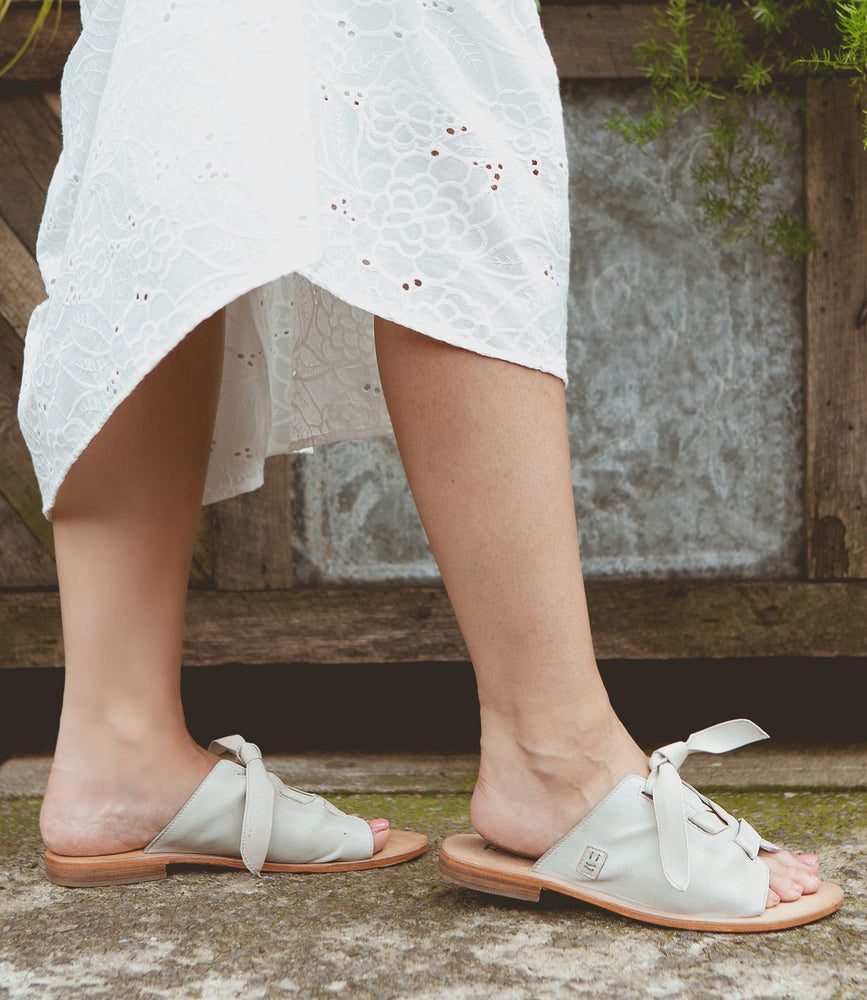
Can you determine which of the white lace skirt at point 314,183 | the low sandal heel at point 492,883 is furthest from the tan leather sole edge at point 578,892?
the white lace skirt at point 314,183

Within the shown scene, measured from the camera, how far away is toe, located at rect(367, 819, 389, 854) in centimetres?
98

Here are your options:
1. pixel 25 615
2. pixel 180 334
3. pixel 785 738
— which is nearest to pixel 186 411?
pixel 180 334

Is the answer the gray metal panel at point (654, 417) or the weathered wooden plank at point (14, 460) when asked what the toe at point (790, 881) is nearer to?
the gray metal panel at point (654, 417)

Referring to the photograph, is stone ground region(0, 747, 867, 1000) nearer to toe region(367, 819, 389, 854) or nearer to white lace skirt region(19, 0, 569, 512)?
toe region(367, 819, 389, 854)

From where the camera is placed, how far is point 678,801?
0.78 metres

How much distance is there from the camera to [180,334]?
701 millimetres

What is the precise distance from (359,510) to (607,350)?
1.62 feet

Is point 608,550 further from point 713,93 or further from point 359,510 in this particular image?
point 713,93

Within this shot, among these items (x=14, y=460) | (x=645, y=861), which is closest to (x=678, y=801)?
(x=645, y=861)

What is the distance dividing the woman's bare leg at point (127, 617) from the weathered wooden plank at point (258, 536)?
0.61 m

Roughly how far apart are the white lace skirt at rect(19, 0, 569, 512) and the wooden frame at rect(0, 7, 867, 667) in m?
0.75

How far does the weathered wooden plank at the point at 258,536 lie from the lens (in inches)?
61.9

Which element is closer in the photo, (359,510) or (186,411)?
(186,411)

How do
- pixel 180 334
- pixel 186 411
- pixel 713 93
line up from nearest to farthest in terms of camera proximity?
pixel 180 334 < pixel 186 411 < pixel 713 93
